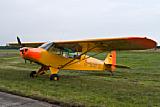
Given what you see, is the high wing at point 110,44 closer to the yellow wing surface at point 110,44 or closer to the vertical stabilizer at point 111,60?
the yellow wing surface at point 110,44

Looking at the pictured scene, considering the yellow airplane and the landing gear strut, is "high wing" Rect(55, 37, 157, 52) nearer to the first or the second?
the yellow airplane

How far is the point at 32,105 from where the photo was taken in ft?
25.8

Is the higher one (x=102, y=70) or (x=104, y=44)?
(x=104, y=44)

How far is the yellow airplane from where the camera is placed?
14.0m

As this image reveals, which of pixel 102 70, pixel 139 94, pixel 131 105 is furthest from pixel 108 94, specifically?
pixel 102 70

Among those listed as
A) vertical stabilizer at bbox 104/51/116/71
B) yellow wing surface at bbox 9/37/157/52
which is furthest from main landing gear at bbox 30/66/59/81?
vertical stabilizer at bbox 104/51/116/71

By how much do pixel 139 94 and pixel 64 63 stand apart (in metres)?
7.09

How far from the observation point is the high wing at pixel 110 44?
12953mm

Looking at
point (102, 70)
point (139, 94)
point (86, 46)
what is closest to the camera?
point (139, 94)

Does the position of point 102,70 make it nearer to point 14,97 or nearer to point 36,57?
point 36,57

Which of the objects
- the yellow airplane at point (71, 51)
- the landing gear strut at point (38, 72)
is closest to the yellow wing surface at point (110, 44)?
the yellow airplane at point (71, 51)

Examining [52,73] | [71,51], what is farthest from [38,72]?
[71,51]

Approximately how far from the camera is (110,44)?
15.1 meters

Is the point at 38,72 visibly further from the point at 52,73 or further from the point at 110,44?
the point at 110,44
